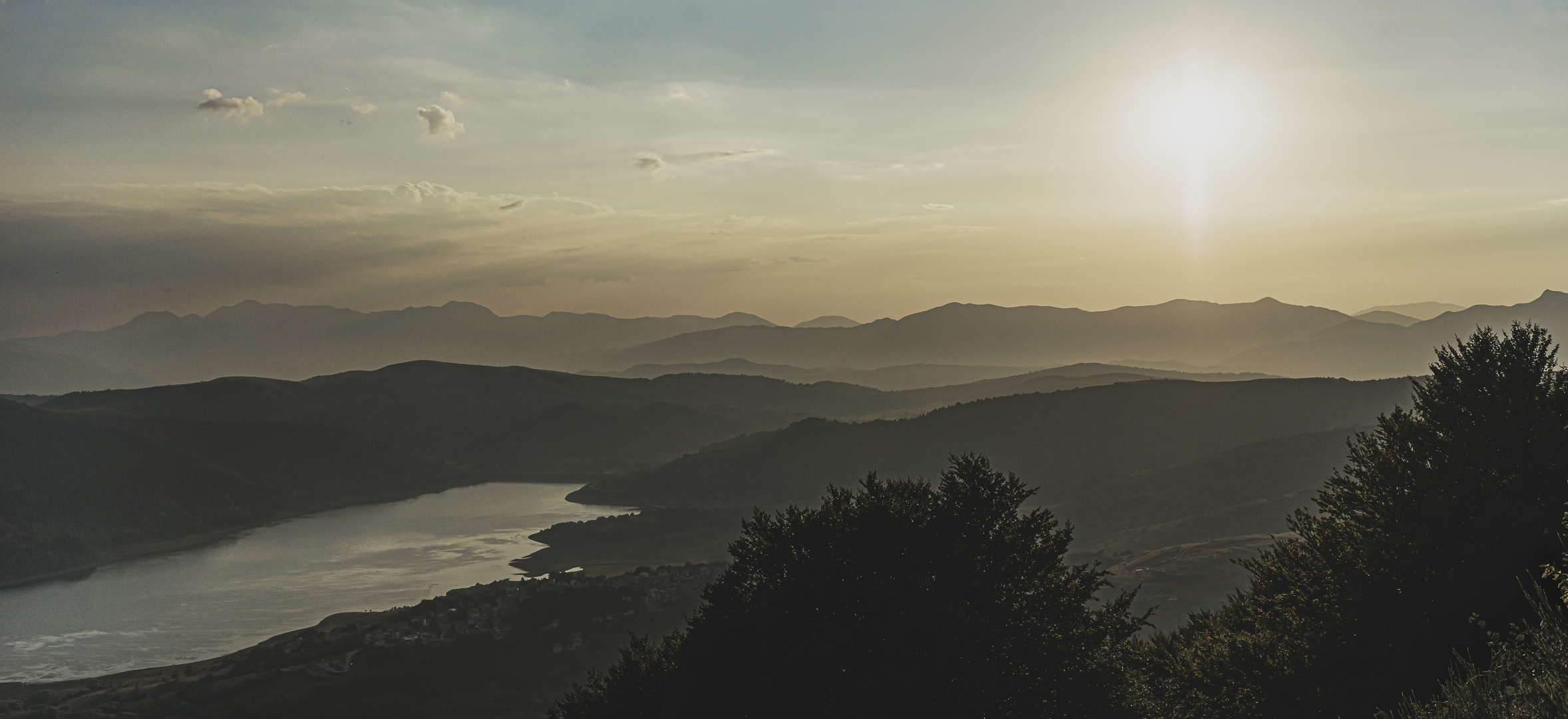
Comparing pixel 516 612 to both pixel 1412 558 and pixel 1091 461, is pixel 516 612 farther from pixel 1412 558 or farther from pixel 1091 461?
pixel 1091 461

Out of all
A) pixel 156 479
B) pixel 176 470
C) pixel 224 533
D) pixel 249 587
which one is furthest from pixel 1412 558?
pixel 176 470

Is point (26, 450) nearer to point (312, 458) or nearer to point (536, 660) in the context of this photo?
point (312, 458)

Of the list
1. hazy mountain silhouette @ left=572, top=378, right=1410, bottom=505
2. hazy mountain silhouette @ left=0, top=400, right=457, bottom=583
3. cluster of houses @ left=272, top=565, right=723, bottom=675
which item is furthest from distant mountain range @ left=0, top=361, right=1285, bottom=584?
cluster of houses @ left=272, top=565, right=723, bottom=675

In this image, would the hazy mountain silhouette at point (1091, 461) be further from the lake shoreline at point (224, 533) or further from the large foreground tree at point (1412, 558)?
the large foreground tree at point (1412, 558)

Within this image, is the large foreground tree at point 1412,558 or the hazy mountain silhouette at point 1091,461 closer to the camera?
the large foreground tree at point 1412,558

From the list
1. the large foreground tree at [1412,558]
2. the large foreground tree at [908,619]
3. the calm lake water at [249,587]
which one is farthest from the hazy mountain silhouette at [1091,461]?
the large foreground tree at [908,619]

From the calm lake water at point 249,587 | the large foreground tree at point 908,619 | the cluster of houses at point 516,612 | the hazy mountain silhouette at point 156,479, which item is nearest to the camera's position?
the large foreground tree at point 908,619

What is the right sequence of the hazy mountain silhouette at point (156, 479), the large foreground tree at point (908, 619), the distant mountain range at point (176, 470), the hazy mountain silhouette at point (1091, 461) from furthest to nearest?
the distant mountain range at point (176, 470), the hazy mountain silhouette at point (156, 479), the hazy mountain silhouette at point (1091, 461), the large foreground tree at point (908, 619)

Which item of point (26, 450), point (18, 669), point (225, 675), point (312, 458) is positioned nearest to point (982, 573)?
point (225, 675)
